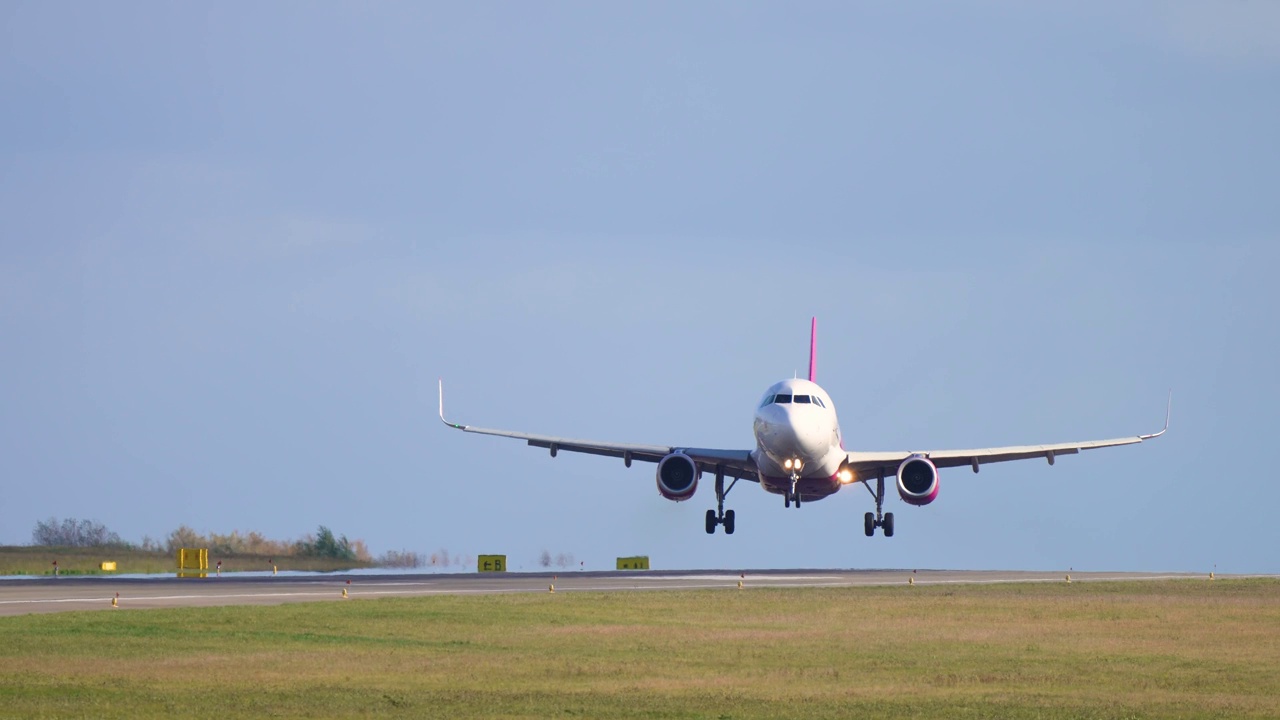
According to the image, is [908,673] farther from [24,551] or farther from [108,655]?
[24,551]

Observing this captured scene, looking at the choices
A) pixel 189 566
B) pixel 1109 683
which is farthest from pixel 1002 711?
pixel 189 566

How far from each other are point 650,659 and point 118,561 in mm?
44954

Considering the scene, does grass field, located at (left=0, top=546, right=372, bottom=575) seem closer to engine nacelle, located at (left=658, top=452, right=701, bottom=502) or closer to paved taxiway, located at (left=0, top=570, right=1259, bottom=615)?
paved taxiway, located at (left=0, top=570, right=1259, bottom=615)

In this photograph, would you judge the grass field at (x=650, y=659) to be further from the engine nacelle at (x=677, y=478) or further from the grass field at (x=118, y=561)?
the grass field at (x=118, y=561)

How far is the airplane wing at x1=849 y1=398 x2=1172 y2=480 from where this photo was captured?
62.4 metres

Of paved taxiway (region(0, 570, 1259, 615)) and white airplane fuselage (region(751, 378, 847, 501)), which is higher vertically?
white airplane fuselage (region(751, 378, 847, 501))

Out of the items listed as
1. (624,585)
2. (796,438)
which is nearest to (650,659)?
(624,585)

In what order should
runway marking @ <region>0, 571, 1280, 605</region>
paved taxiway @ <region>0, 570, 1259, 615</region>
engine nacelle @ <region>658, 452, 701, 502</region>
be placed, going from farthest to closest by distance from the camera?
engine nacelle @ <region>658, 452, 701, 502</region>, runway marking @ <region>0, 571, 1280, 605</region>, paved taxiway @ <region>0, 570, 1259, 615</region>

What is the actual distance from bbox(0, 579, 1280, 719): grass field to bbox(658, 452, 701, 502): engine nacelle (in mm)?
18068

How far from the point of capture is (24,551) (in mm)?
71812

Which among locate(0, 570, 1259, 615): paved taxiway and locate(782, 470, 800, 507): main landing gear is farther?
locate(782, 470, 800, 507): main landing gear

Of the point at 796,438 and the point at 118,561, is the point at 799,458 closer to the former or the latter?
the point at 796,438

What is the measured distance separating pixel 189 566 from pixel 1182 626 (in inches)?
1714

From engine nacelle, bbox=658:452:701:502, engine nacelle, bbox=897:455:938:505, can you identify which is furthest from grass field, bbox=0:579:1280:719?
engine nacelle, bbox=658:452:701:502
